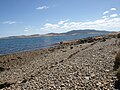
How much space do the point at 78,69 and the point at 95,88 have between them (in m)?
5.52

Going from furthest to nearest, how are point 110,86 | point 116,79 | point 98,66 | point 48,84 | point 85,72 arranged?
point 98,66 → point 85,72 → point 48,84 → point 116,79 → point 110,86

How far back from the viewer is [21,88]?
1739 cm

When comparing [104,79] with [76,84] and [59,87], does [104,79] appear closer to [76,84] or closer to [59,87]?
[76,84]

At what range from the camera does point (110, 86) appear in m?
14.3

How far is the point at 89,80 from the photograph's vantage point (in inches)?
628

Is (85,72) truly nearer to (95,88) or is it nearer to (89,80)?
(89,80)

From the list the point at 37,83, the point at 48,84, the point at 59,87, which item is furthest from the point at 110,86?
the point at 37,83

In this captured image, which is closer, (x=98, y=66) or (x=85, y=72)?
(x=85, y=72)

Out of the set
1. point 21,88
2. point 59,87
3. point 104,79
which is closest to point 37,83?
point 21,88

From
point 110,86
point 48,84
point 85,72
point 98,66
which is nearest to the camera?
point 110,86

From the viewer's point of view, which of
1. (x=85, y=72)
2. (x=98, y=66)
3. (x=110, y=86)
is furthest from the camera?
(x=98, y=66)

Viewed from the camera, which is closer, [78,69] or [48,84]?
[48,84]

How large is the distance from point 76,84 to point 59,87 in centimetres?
113

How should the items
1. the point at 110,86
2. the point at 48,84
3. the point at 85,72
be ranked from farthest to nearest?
the point at 85,72 → the point at 48,84 → the point at 110,86
